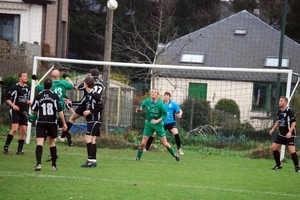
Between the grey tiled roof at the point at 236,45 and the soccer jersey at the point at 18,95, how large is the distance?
23.8 meters

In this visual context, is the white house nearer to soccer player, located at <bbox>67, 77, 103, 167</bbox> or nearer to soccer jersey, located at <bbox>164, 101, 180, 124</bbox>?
soccer jersey, located at <bbox>164, 101, 180, 124</bbox>

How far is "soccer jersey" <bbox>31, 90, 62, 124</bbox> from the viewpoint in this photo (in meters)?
13.1

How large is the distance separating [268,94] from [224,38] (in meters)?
21.0

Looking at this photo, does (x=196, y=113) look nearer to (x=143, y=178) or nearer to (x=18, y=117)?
(x=18, y=117)

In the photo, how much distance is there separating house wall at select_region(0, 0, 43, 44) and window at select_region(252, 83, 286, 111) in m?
14.0

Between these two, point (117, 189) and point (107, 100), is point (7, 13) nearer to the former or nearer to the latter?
point (107, 100)

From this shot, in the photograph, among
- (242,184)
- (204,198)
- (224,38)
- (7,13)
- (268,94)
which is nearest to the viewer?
(204,198)

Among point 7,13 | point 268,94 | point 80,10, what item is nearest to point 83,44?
point 80,10

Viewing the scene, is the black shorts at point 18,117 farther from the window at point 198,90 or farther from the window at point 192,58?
the window at point 192,58

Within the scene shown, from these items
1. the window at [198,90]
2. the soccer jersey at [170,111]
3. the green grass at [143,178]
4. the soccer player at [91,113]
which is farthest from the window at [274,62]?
the soccer player at [91,113]

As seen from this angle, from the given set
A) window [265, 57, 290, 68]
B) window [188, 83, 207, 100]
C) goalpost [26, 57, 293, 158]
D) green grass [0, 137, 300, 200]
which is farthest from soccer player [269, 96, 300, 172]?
window [265, 57, 290, 68]

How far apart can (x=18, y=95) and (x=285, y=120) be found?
21.9 ft

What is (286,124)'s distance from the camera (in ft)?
52.4


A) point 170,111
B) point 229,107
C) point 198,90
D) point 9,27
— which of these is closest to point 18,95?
point 170,111
